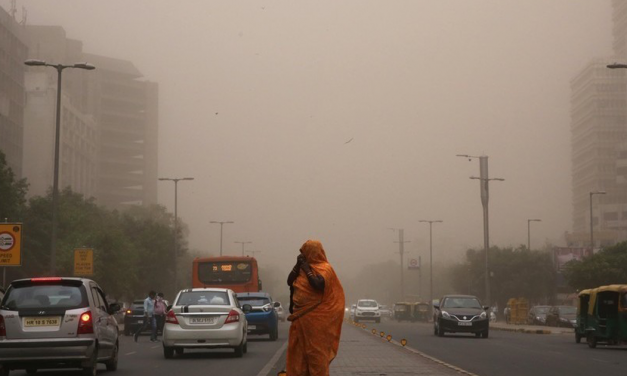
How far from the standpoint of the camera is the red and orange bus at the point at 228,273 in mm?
49562

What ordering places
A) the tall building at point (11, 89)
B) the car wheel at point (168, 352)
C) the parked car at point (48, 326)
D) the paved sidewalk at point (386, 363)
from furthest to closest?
the tall building at point (11, 89) → the car wheel at point (168, 352) → the paved sidewalk at point (386, 363) → the parked car at point (48, 326)

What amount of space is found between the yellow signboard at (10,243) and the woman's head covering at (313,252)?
30.0 m

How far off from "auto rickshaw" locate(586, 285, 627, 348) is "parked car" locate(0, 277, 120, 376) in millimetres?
19888

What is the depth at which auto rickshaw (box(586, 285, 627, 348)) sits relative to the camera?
113 feet

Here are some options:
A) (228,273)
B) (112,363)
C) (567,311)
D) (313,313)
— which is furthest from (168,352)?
(567,311)

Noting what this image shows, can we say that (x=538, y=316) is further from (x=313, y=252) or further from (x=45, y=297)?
(x=313, y=252)

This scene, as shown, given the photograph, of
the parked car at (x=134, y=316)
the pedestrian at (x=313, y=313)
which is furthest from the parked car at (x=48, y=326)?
the parked car at (x=134, y=316)

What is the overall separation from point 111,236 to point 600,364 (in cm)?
5506

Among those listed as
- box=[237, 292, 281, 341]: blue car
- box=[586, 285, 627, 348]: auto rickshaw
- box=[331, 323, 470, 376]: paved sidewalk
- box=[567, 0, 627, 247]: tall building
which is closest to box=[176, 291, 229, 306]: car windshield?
box=[331, 323, 470, 376]: paved sidewalk

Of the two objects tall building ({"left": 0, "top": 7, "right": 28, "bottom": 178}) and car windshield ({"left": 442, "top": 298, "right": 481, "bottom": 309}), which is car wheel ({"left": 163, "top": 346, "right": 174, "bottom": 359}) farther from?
tall building ({"left": 0, "top": 7, "right": 28, "bottom": 178})

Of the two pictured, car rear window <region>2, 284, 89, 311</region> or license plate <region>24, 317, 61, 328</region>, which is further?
car rear window <region>2, 284, 89, 311</region>

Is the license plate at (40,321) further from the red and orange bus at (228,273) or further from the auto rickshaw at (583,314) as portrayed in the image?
the red and orange bus at (228,273)

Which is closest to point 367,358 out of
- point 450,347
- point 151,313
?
point 450,347

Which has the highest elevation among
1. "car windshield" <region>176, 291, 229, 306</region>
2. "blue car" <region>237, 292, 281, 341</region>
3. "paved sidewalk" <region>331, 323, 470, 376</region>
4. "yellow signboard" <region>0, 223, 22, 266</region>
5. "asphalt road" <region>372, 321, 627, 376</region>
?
"yellow signboard" <region>0, 223, 22, 266</region>
